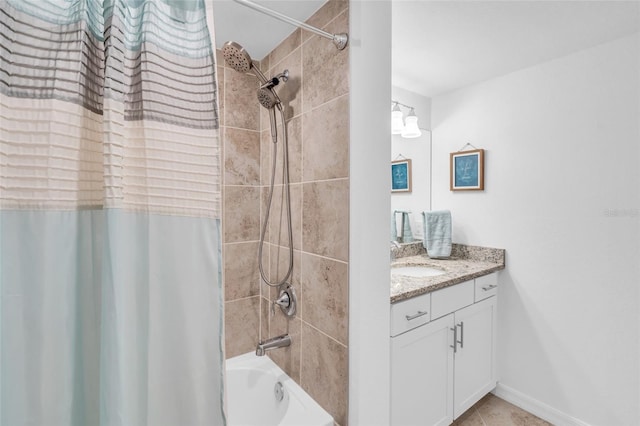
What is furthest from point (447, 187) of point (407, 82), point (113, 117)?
point (113, 117)

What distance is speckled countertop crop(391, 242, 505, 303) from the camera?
158 cm

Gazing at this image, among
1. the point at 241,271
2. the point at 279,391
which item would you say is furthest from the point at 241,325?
the point at 279,391

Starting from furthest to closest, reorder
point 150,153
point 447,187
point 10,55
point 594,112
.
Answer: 1. point 447,187
2. point 594,112
3. point 150,153
4. point 10,55

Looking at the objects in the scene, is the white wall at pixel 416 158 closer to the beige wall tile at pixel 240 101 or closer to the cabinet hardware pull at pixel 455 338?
the cabinet hardware pull at pixel 455 338

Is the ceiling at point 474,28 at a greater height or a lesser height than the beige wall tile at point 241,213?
greater

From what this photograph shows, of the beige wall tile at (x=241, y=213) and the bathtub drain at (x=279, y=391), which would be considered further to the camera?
the beige wall tile at (x=241, y=213)

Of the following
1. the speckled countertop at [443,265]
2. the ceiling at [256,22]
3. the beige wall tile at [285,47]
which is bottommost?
the speckled countertop at [443,265]

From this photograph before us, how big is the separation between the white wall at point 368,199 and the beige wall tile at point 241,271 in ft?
2.61

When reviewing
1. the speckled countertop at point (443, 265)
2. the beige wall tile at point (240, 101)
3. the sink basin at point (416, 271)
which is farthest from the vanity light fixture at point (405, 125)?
the beige wall tile at point (240, 101)

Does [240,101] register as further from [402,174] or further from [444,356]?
[444,356]

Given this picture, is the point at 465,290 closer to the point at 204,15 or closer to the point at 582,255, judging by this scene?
the point at 582,255

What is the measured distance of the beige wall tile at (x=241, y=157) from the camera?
5.43 ft

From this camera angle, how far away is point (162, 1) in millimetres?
729

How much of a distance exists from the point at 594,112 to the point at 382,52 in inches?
61.6
